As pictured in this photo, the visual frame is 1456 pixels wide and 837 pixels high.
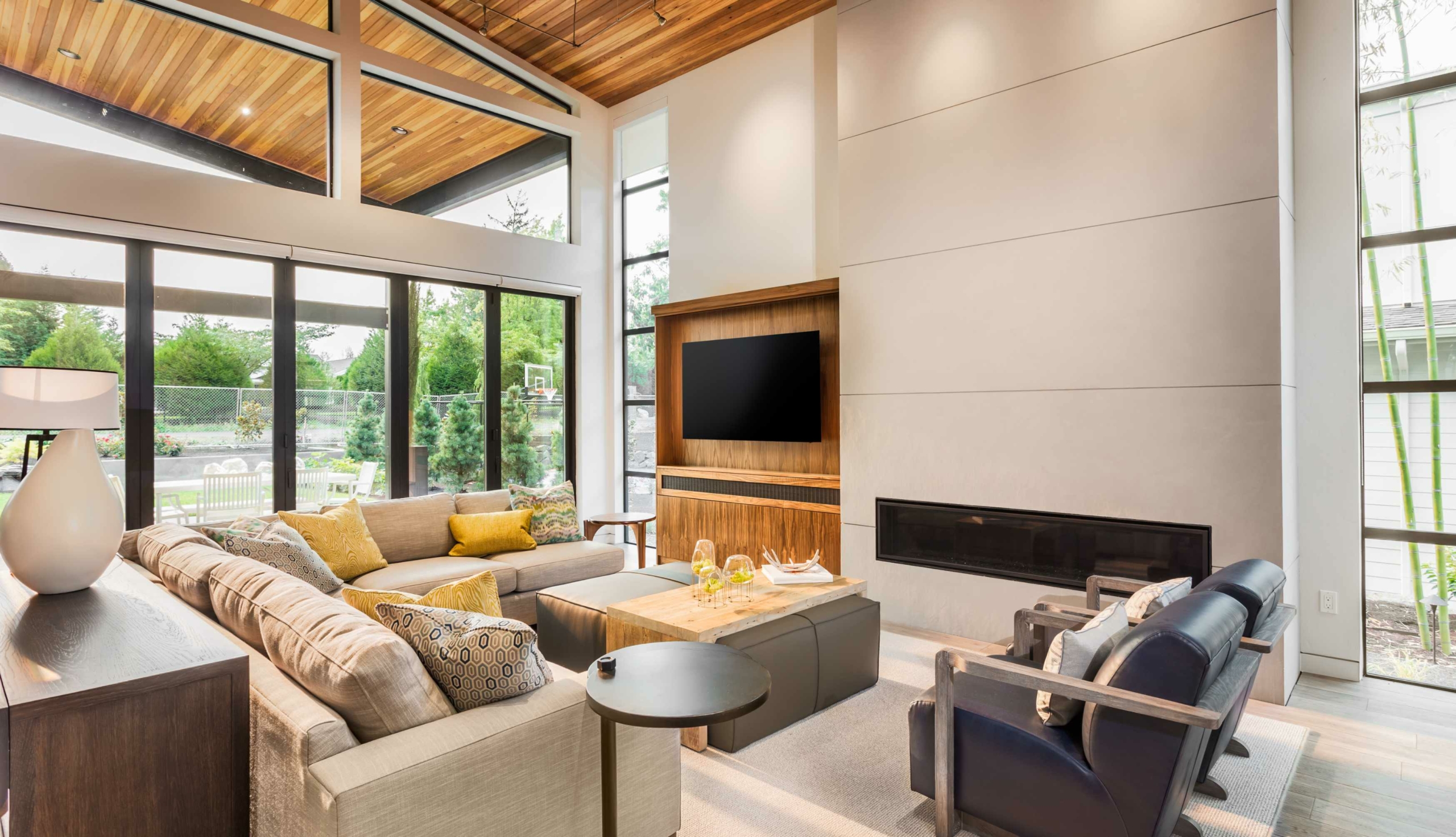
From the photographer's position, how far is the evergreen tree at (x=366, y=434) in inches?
200

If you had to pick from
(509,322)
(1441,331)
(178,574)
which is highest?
(509,322)

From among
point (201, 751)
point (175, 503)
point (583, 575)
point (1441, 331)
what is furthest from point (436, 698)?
point (1441, 331)

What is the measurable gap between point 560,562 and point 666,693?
2.84m

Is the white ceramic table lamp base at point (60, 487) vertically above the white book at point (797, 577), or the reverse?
the white ceramic table lamp base at point (60, 487)

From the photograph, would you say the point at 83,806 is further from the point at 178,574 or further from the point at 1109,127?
the point at 1109,127

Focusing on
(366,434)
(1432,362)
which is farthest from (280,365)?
(1432,362)

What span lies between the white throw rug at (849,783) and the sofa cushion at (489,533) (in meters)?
2.31

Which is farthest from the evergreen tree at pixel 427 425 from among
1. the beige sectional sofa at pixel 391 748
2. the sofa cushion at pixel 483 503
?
the beige sectional sofa at pixel 391 748

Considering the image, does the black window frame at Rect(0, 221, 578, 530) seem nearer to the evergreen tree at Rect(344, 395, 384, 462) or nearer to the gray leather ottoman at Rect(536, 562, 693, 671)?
the evergreen tree at Rect(344, 395, 384, 462)

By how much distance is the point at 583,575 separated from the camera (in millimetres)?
4574

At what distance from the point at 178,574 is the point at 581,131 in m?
5.13

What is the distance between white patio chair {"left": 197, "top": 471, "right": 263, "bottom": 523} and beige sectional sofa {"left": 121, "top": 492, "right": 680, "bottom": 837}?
2.67 meters

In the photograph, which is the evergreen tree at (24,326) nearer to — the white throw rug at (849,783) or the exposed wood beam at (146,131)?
the exposed wood beam at (146,131)

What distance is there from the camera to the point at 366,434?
5.16m
